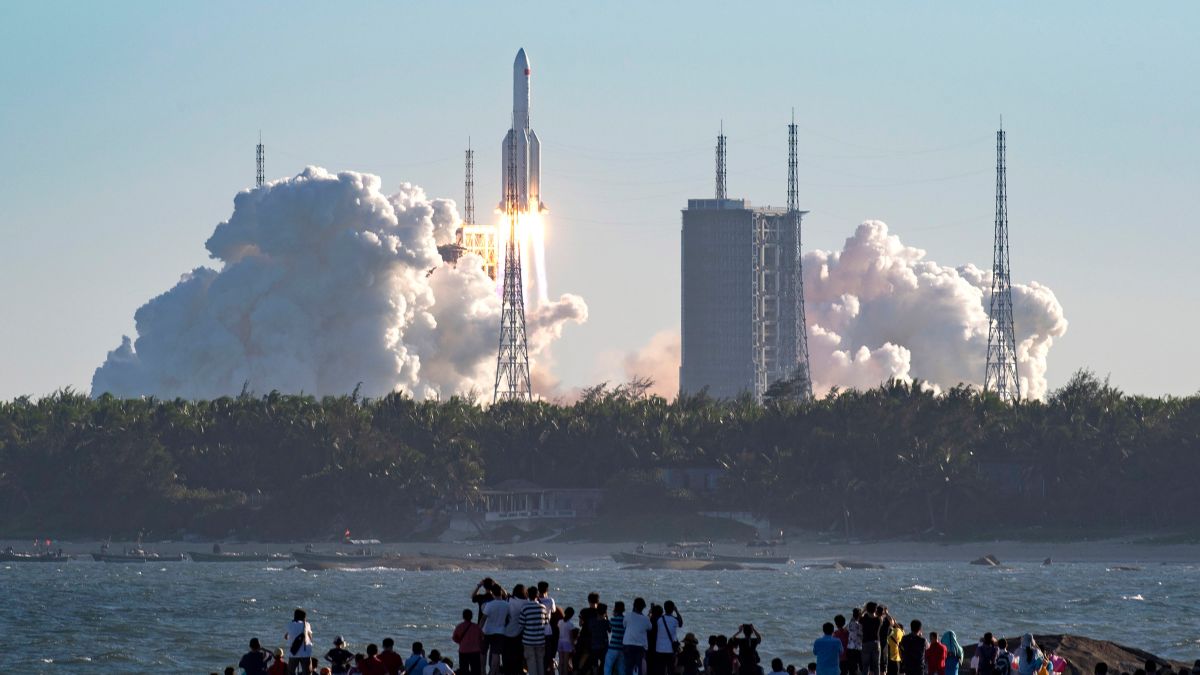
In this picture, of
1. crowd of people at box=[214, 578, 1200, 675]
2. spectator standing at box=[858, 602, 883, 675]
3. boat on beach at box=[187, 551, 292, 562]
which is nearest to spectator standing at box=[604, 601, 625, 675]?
crowd of people at box=[214, 578, 1200, 675]

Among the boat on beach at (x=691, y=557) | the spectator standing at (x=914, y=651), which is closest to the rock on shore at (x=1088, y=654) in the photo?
the spectator standing at (x=914, y=651)

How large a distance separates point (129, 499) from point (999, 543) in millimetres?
62848

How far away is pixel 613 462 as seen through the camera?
175500 millimetres

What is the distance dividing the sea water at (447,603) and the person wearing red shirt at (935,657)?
36.9 metres

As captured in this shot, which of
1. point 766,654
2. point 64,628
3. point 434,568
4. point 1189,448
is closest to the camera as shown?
point 766,654

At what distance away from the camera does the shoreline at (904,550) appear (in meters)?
163

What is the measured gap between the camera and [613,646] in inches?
1902

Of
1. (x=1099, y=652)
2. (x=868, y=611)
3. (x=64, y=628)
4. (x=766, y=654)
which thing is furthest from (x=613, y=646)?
(x=64, y=628)

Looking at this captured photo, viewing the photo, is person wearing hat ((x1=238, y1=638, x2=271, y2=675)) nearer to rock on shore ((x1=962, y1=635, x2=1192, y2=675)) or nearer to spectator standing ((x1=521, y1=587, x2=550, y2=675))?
spectator standing ((x1=521, y1=587, x2=550, y2=675))

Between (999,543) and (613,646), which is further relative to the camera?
(999,543)

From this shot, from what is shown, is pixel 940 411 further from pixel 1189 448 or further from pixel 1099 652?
pixel 1099 652

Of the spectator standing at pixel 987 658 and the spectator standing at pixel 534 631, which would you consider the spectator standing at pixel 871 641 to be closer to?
the spectator standing at pixel 987 658

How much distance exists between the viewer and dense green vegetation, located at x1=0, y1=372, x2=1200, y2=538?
169 metres

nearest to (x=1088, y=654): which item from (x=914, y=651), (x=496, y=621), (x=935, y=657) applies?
(x=914, y=651)
